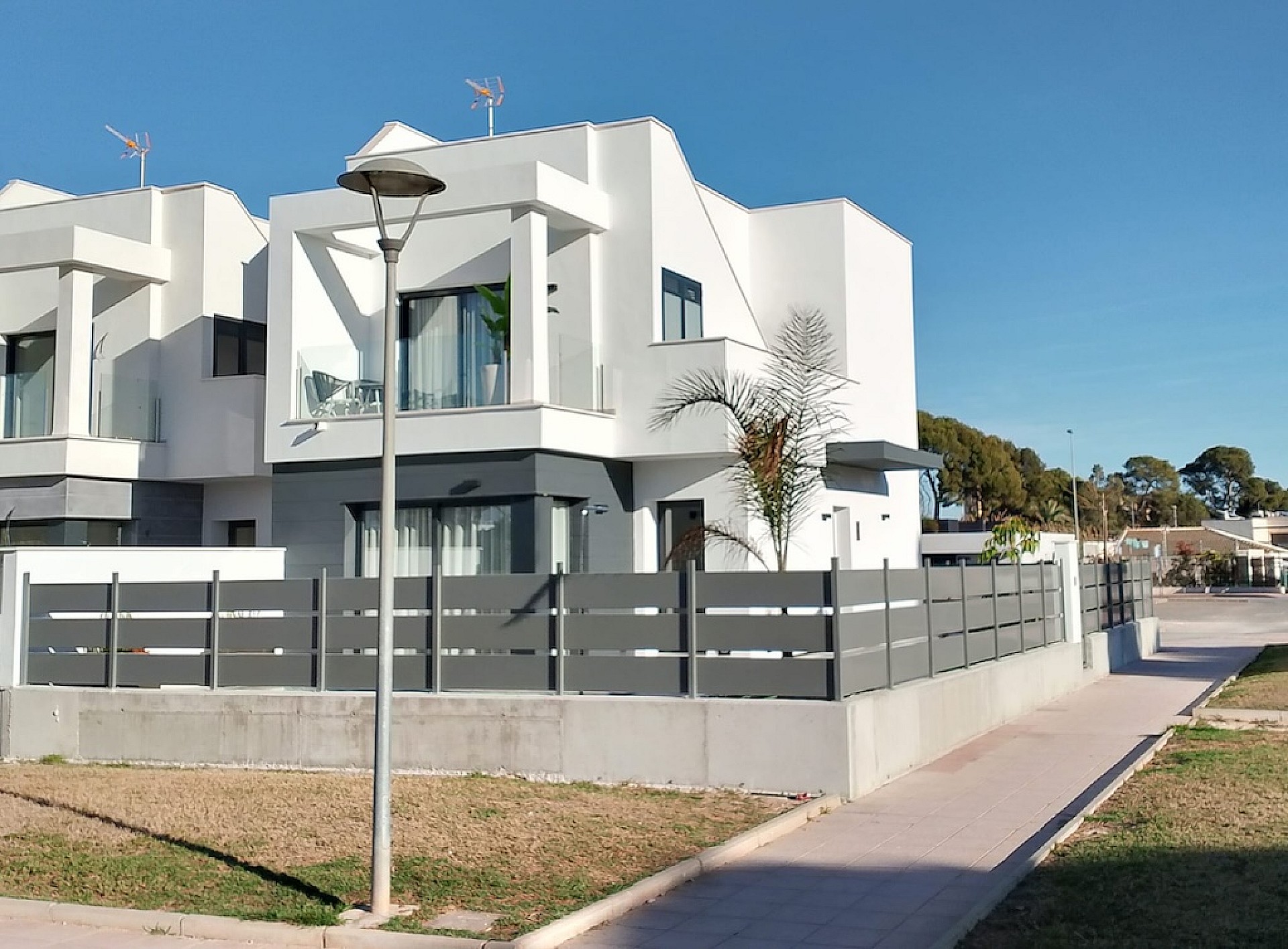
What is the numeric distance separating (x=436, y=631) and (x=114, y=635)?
3994 millimetres

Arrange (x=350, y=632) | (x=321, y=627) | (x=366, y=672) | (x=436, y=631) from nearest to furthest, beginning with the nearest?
(x=436, y=631)
(x=366, y=672)
(x=350, y=632)
(x=321, y=627)

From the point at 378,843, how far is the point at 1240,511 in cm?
13802

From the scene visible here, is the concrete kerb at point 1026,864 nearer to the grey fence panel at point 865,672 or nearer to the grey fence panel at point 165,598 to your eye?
the grey fence panel at point 865,672

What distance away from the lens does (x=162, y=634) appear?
13.8 metres

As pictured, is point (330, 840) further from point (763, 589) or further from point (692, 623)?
point (763, 589)

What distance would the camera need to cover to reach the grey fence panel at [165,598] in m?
13.7

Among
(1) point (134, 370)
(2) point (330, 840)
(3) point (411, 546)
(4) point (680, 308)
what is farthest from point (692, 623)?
A: (1) point (134, 370)

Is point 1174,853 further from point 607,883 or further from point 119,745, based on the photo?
point 119,745

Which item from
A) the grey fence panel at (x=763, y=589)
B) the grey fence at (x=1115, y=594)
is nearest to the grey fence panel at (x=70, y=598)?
the grey fence panel at (x=763, y=589)

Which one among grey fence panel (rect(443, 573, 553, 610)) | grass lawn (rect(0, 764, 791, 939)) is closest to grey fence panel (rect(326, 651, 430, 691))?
grey fence panel (rect(443, 573, 553, 610))

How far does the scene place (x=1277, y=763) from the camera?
1137 cm

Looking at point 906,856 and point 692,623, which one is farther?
point 692,623

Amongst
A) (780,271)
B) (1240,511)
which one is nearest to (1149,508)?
(1240,511)

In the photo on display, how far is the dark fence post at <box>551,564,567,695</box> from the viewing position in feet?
39.6
